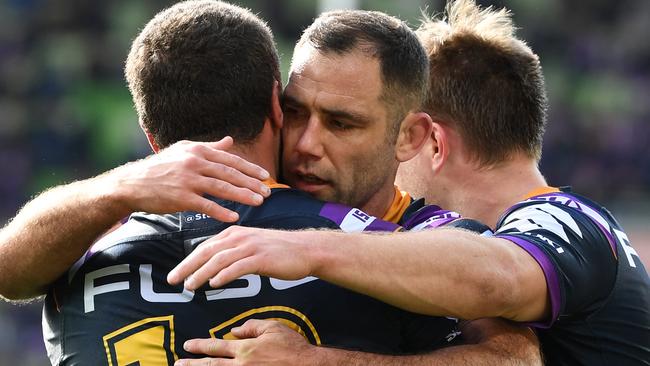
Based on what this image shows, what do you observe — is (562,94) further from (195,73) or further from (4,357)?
Result: (195,73)

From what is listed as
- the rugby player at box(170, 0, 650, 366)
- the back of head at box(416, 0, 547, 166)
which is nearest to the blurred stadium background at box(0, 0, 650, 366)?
the back of head at box(416, 0, 547, 166)

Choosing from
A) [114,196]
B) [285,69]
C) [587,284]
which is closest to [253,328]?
[114,196]

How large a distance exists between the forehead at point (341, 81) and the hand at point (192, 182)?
0.67 metres

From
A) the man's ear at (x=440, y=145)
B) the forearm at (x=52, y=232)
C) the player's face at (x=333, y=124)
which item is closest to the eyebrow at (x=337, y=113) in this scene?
the player's face at (x=333, y=124)

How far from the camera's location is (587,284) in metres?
3.43

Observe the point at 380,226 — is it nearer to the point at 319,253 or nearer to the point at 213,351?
the point at 319,253

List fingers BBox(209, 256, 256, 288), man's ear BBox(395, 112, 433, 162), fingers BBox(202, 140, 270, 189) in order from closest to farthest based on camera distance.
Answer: fingers BBox(209, 256, 256, 288) < fingers BBox(202, 140, 270, 189) < man's ear BBox(395, 112, 433, 162)

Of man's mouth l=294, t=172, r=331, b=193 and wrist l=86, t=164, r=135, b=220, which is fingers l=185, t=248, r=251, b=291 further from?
man's mouth l=294, t=172, r=331, b=193

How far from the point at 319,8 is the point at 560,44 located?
3686 mm

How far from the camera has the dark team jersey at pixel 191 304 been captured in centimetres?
309

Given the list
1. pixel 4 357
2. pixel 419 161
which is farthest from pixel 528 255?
pixel 4 357

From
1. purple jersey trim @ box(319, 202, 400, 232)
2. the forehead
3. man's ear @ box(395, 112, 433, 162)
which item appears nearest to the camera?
purple jersey trim @ box(319, 202, 400, 232)

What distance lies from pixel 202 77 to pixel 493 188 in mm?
1633

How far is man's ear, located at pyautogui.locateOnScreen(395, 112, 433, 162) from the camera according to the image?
3.84m
